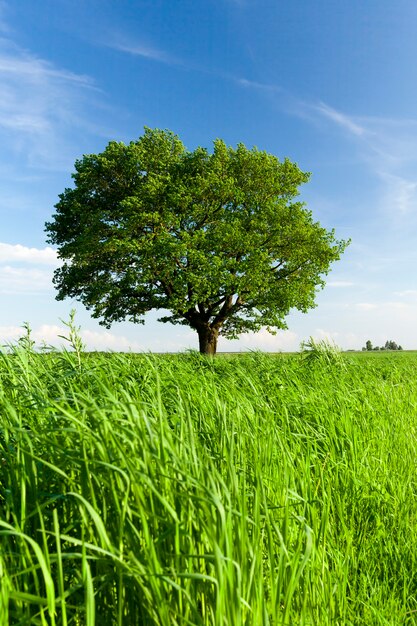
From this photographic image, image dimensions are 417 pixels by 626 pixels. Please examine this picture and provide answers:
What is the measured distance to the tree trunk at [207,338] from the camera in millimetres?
29312

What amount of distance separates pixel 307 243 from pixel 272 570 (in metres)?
28.6

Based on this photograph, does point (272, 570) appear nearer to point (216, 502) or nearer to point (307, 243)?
point (216, 502)

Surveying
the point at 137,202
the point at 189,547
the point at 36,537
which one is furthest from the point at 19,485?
the point at 137,202

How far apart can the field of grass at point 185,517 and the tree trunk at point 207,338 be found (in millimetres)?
23992

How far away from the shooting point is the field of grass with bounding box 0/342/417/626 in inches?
68.6

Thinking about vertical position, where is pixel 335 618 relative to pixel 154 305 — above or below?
below

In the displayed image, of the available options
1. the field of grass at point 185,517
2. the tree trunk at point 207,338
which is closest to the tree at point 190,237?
the tree trunk at point 207,338

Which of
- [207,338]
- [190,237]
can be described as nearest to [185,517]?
[190,237]

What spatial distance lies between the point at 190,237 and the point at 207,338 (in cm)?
656

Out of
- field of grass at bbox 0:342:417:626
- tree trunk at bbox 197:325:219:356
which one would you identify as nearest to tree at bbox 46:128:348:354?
tree trunk at bbox 197:325:219:356

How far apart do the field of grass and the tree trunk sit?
24.0 m

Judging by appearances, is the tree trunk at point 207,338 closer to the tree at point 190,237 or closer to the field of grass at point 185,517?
the tree at point 190,237

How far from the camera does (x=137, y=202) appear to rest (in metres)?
25.2

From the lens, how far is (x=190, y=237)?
25.7m
